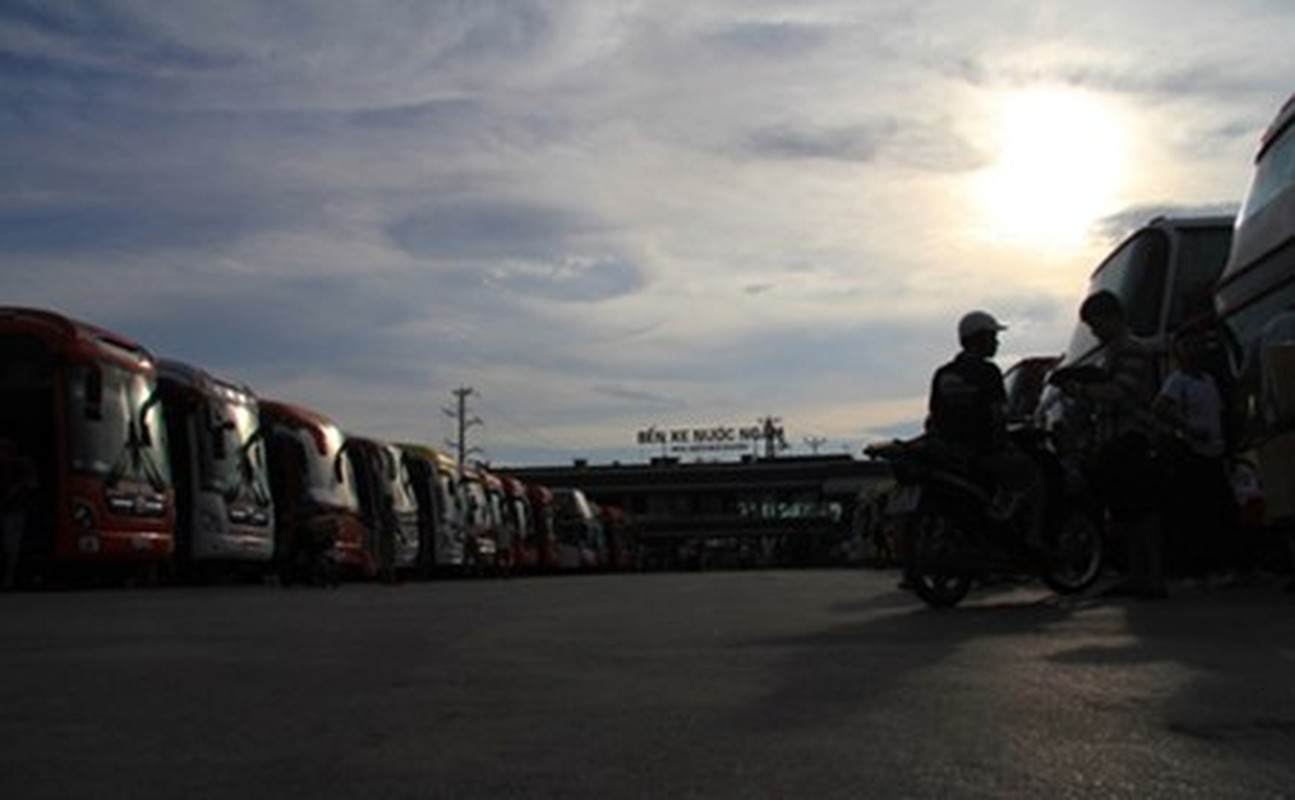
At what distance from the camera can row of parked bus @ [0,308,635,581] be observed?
51.1 ft

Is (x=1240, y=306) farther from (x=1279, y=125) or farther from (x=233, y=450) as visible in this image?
(x=233, y=450)

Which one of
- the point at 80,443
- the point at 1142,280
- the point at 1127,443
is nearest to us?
the point at 1127,443

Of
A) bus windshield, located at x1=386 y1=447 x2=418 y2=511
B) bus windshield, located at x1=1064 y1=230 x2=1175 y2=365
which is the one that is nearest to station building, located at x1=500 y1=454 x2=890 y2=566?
bus windshield, located at x1=386 y1=447 x2=418 y2=511

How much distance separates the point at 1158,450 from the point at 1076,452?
1237 millimetres

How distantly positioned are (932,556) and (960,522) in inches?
11.7

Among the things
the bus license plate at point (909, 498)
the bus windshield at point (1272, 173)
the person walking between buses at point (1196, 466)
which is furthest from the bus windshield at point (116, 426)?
the bus windshield at point (1272, 173)

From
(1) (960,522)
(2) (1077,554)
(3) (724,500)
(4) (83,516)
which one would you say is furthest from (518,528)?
(3) (724,500)

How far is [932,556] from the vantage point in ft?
33.0

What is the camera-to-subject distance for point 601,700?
554 cm

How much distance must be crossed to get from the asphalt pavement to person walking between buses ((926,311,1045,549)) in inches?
35.2

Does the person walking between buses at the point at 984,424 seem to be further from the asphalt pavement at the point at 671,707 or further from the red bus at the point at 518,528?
the red bus at the point at 518,528

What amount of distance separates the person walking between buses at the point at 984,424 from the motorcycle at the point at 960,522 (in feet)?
0.15

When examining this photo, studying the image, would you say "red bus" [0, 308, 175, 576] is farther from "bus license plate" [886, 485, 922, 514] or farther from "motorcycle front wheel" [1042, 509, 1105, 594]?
"motorcycle front wheel" [1042, 509, 1105, 594]

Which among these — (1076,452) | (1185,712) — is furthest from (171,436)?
(1185,712)
